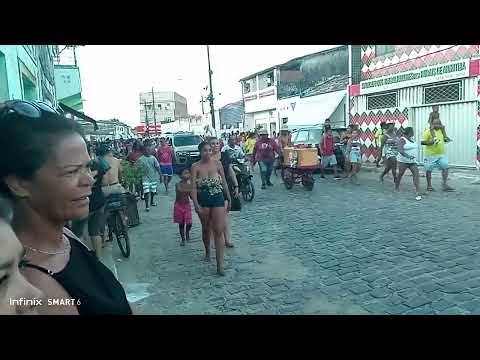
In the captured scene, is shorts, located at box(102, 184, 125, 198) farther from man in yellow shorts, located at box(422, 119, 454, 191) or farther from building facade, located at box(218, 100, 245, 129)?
building facade, located at box(218, 100, 245, 129)

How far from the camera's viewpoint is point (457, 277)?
4133mm

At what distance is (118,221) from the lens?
579 cm

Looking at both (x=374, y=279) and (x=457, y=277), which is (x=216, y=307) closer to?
(x=374, y=279)

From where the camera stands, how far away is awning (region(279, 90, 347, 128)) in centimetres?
1855

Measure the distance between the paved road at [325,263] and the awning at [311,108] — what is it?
11.0 m

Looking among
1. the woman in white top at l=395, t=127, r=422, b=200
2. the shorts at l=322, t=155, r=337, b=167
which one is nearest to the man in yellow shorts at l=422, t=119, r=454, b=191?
the woman in white top at l=395, t=127, r=422, b=200

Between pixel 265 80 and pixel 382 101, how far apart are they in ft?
54.4

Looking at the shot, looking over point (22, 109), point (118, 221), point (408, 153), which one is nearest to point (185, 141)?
point (408, 153)

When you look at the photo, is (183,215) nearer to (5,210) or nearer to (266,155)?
(5,210)

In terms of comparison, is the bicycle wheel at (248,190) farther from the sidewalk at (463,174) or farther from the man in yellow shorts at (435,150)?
the sidewalk at (463,174)

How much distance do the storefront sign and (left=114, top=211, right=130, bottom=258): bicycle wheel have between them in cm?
1052

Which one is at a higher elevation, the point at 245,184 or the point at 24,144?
the point at 24,144

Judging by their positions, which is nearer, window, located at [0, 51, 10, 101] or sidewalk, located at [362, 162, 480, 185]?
window, located at [0, 51, 10, 101]
